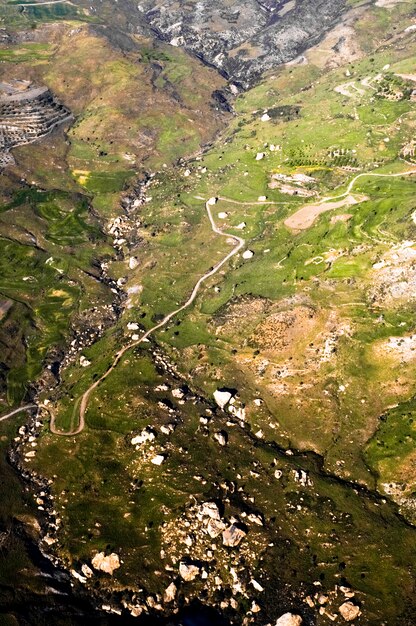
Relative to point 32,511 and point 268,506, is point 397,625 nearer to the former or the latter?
point 268,506

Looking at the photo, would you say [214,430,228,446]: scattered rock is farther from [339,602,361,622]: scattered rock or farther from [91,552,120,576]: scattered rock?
[339,602,361,622]: scattered rock

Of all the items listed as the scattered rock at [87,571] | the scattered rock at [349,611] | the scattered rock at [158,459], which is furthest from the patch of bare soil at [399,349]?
the scattered rock at [87,571]

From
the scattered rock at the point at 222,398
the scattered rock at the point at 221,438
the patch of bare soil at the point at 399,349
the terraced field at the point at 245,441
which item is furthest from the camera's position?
the scattered rock at the point at 222,398

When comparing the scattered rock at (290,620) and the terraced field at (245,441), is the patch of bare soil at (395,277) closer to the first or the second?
the terraced field at (245,441)

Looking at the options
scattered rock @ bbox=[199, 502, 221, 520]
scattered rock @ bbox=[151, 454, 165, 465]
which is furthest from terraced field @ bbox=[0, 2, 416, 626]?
scattered rock @ bbox=[151, 454, 165, 465]

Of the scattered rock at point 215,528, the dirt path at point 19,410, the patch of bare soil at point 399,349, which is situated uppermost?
the patch of bare soil at point 399,349

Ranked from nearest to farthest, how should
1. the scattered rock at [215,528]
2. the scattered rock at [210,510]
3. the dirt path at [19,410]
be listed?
the scattered rock at [215,528], the scattered rock at [210,510], the dirt path at [19,410]
